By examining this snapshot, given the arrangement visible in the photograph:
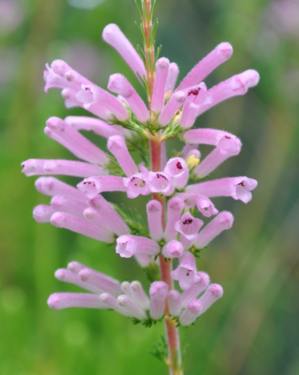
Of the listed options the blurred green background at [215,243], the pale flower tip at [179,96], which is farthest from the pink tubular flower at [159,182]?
the blurred green background at [215,243]

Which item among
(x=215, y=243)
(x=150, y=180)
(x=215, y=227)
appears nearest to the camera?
A: (x=150, y=180)

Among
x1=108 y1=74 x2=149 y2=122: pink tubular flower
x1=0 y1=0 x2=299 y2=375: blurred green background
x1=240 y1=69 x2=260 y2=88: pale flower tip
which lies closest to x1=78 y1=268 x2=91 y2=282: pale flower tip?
x1=108 y1=74 x2=149 y2=122: pink tubular flower

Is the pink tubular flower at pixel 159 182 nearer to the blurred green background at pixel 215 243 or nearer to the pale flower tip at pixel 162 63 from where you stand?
the pale flower tip at pixel 162 63

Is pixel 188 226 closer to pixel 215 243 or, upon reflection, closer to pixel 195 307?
pixel 195 307

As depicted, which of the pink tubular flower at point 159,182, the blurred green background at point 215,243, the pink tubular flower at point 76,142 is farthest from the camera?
the blurred green background at point 215,243

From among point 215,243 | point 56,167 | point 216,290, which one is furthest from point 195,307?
point 215,243

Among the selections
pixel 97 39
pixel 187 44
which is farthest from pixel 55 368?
pixel 187 44
